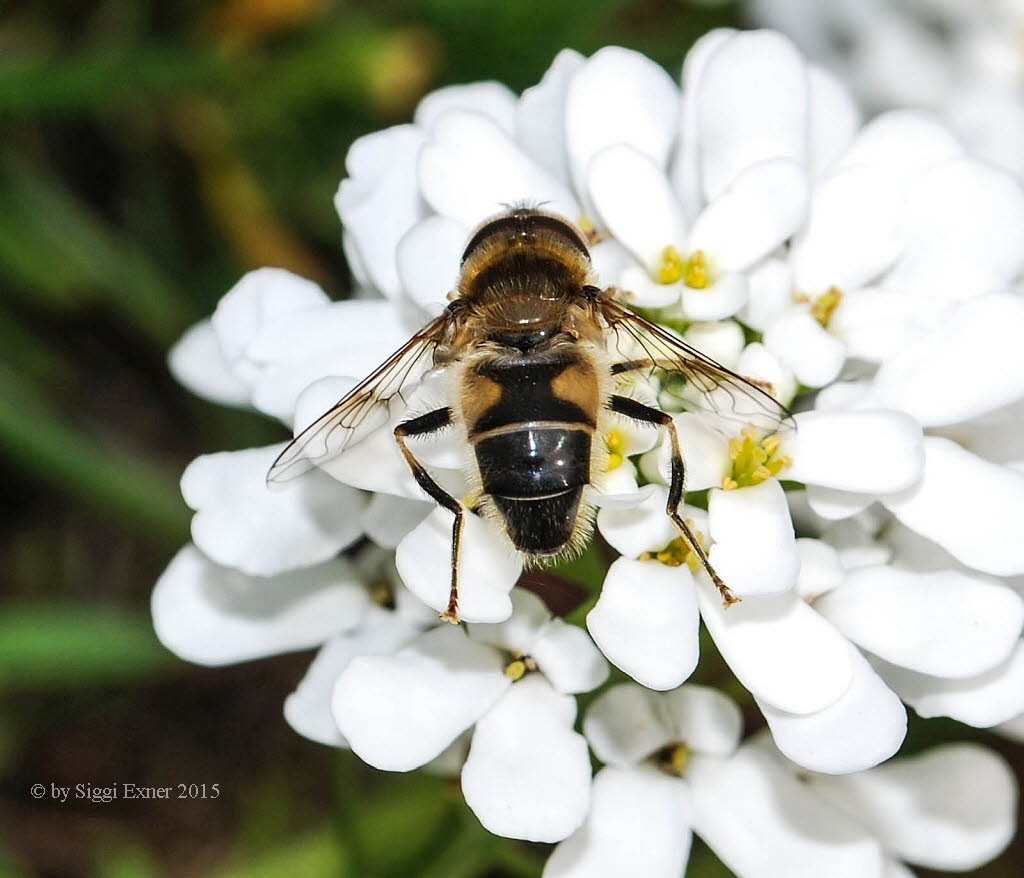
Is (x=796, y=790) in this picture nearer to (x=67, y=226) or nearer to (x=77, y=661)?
(x=77, y=661)

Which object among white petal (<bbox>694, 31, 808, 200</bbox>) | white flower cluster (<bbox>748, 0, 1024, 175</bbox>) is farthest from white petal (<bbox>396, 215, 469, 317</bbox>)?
white flower cluster (<bbox>748, 0, 1024, 175</bbox>)

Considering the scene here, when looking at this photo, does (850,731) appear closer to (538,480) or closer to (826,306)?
(538,480)

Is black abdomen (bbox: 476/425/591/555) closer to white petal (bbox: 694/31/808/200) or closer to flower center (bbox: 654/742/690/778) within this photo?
flower center (bbox: 654/742/690/778)

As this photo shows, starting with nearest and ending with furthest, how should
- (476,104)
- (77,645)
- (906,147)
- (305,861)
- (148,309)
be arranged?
(906,147) < (476,104) < (305,861) < (77,645) < (148,309)

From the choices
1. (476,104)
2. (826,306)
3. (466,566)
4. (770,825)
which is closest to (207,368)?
(476,104)

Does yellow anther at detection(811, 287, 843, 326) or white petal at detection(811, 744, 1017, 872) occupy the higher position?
yellow anther at detection(811, 287, 843, 326)

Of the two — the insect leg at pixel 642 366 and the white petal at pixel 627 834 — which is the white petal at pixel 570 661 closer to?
the white petal at pixel 627 834

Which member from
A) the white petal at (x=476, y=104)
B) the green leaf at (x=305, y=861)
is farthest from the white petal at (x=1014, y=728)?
the white petal at (x=476, y=104)
